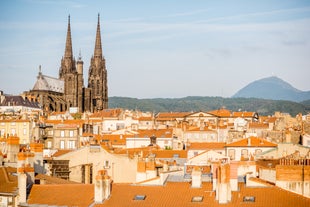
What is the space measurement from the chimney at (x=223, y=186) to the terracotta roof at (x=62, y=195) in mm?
5648

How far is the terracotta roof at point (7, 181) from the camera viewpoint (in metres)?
30.9

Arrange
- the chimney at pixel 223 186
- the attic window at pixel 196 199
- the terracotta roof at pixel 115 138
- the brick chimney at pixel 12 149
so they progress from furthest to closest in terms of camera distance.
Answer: the terracotta roof at pixel 115 138 < the brick chimney at pixel 12 149 < the attic window at pixel 196 199 < the chimney at pixel 223 186

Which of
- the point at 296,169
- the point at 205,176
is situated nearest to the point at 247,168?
the point at 205,176

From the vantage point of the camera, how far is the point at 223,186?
86.0ft

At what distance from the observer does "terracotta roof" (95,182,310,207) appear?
26.2 metres

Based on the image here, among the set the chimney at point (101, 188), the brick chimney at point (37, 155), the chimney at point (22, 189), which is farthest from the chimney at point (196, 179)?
the brick chimney at point (37, 155)

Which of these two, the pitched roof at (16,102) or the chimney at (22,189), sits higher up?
the pitched roof at (16,102)

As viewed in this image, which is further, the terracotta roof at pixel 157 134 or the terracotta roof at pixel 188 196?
the terracotta roof at pixel 157 134

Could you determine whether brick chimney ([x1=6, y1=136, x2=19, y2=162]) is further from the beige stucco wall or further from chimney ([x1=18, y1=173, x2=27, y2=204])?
chimney ([x1=18, y1=173, x2=27, y2=204])

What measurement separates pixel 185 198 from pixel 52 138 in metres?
51.3

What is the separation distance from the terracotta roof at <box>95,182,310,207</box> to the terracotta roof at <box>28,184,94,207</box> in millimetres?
1171

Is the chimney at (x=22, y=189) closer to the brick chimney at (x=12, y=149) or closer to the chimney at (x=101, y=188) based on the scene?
→ the chimney at (x=101, y=188)

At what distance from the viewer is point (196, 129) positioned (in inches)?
3875

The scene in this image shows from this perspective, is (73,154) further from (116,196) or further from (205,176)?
(116,196)
